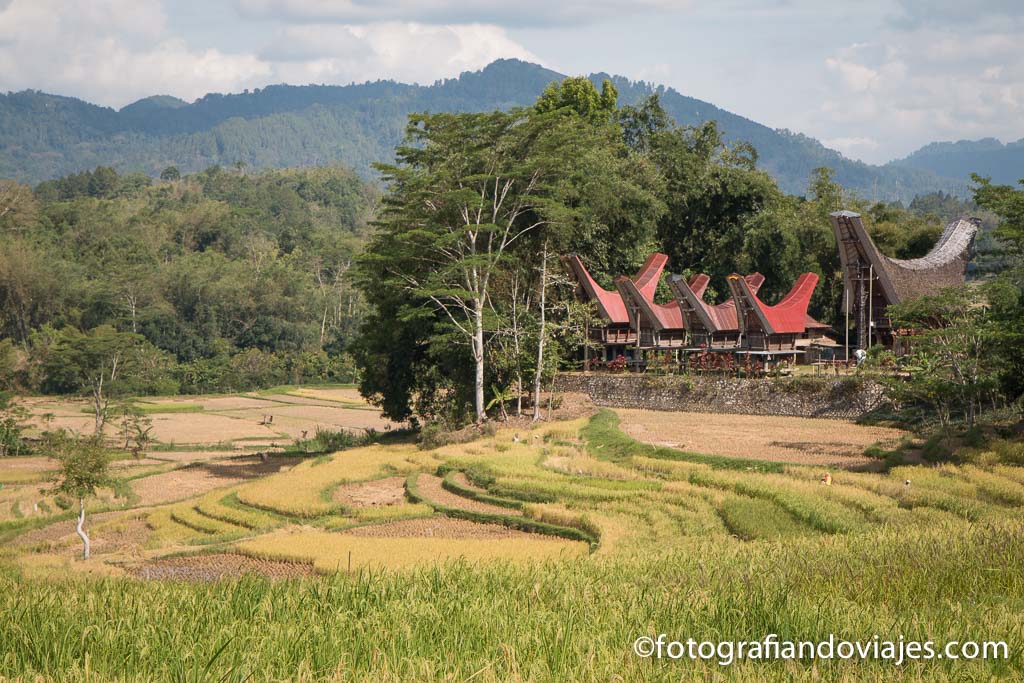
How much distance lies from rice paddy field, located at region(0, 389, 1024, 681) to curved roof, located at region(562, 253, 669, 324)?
12.6m

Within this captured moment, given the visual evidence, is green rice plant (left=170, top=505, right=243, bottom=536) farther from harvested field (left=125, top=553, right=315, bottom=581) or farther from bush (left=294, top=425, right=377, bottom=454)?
bush (left=294, top=425, right=377, bottom=454)

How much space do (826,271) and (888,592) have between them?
3539 centimetres

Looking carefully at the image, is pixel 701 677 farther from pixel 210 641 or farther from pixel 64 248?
pixel 64 248

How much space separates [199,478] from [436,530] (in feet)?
45.9

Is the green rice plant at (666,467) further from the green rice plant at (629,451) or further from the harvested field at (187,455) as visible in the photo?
the harvested field at (187,455)

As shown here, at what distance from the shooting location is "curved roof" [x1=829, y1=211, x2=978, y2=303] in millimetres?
31984

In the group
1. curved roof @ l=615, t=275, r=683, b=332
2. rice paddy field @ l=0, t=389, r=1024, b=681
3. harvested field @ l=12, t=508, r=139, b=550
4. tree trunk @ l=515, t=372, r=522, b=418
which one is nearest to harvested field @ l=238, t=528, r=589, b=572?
rice paddy field @ l=0, t=389, r=1024, b=681

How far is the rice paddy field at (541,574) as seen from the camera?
6797mm

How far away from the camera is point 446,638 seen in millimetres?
7270

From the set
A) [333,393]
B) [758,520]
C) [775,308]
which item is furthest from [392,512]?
[333,393]

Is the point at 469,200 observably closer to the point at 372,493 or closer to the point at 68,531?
the point at 372,493

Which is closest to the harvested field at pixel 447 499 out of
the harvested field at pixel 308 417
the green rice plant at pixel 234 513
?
the green rice plant at pixel 234 513

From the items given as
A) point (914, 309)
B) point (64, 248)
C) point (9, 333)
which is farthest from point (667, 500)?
point (64, 248)

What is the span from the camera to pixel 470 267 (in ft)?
104
